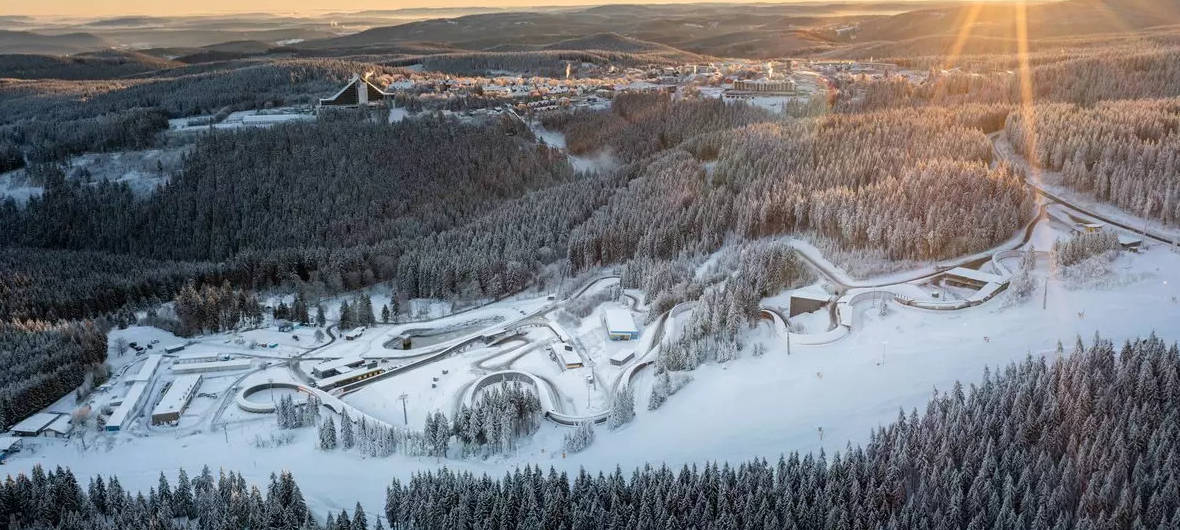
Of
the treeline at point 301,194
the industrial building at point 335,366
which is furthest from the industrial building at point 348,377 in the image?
the treeline at point 301,194

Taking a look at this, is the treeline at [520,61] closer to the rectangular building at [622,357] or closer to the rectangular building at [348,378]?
the rectangular building at [622,357]

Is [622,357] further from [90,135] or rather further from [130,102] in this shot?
[130,102]

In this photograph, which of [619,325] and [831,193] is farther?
[831,193]

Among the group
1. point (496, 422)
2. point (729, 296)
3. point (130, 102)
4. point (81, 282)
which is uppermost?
point (130, 102)

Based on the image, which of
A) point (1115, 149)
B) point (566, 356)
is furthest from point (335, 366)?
point (1115, 149)

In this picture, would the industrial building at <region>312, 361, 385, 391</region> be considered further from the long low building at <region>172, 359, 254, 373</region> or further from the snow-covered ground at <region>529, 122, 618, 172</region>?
the snow-covered ground at <region>529, 122, 618, 172</region>

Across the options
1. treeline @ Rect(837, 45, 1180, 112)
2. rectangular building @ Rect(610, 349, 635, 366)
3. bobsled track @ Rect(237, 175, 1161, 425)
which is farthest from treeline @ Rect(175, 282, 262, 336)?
treeline @ Rect(837, 45, 1180, 112)

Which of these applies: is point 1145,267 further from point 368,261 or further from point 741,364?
point 368,261
